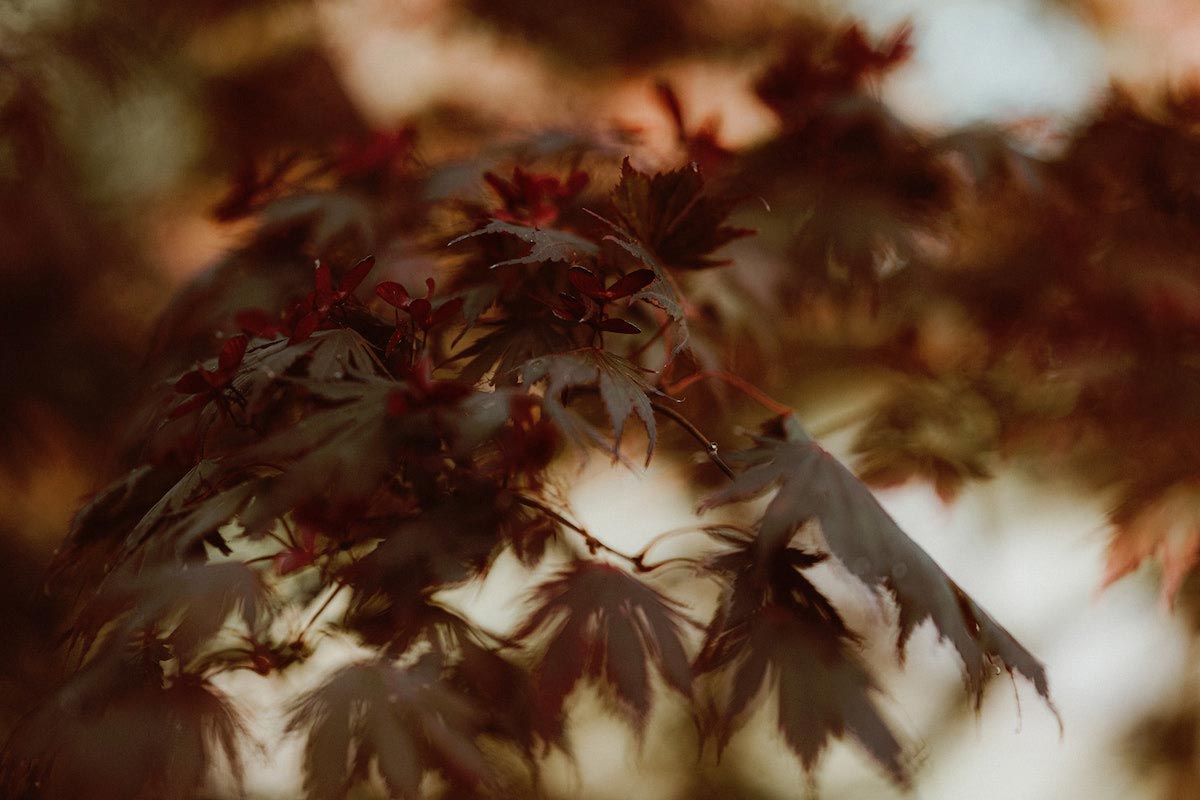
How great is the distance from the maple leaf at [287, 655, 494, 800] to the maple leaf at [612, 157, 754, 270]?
0.34 meters

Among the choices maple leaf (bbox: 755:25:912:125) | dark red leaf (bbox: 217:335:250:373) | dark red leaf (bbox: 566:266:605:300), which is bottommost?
dark red leaf (bbox: 217:335:250:373)

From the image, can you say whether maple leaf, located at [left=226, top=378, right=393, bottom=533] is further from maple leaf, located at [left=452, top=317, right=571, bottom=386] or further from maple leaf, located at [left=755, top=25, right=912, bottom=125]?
maple leaf, located at [left=755, top=25, right=912, bottom=125]

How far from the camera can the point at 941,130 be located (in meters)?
1.02

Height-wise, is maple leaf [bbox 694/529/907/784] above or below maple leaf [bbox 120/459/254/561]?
below

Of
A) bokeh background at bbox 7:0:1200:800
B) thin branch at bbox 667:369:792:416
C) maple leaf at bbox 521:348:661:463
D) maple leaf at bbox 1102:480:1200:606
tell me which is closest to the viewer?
maple leaf at bbox 521:348:661:463

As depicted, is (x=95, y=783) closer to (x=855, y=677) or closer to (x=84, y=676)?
(x=84, y=676)

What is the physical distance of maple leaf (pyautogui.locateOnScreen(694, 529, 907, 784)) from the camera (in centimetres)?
53

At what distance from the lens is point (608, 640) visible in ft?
1.82

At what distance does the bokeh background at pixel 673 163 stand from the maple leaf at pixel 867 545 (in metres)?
0.37

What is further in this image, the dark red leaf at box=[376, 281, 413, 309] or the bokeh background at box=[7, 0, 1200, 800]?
the bokeh background at box=[7, 0, 1200, 800]

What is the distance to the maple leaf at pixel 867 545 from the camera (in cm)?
52

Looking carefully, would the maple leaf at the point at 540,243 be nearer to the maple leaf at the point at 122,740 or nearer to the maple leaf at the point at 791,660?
the maple leaf at the point at 791,660

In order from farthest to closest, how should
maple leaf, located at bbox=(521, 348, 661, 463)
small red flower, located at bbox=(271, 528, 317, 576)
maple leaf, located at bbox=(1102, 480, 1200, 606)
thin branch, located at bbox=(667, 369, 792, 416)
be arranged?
maple leaf, located at bbox=(1102, 480, 1200, 606) → thin branch, located at bbox=(667, 369, 792, 416) → small red flower, located at bbox=(271, 528, 317, 576) → maple leaf, located at bbox=(521, 348, 661, 463)

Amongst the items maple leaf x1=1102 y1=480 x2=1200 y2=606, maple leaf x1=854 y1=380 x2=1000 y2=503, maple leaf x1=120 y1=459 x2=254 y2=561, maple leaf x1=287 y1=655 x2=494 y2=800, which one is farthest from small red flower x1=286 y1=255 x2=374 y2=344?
maple leaf x1=1102 y1=480 x2=1200 y2=606
